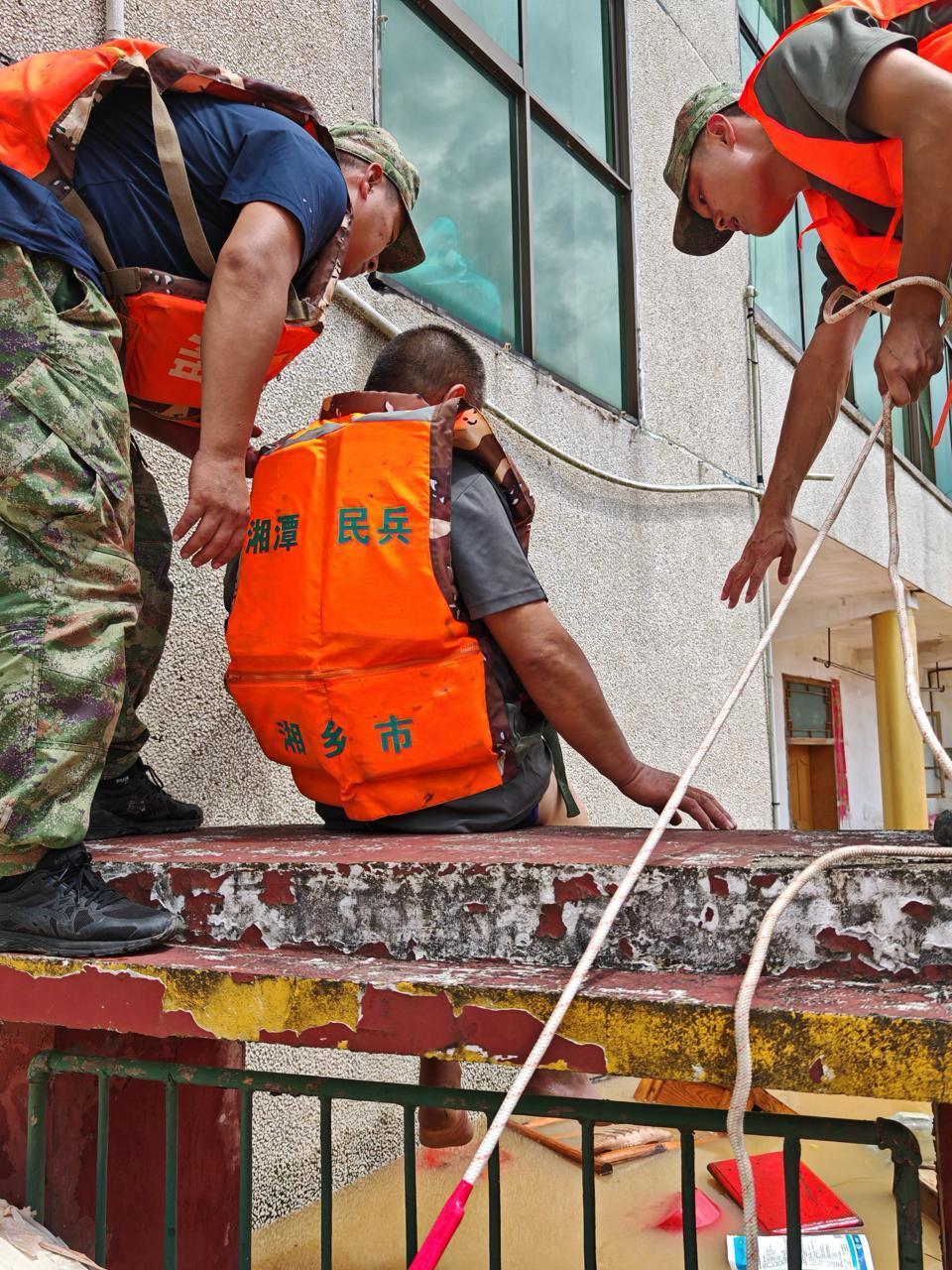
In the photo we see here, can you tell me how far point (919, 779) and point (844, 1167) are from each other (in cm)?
673

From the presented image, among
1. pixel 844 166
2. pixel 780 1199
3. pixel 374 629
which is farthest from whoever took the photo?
pixel 780 1199

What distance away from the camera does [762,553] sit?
7.92ft

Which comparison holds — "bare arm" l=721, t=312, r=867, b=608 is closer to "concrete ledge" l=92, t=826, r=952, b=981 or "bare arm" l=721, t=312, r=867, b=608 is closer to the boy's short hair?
the boy's short hair

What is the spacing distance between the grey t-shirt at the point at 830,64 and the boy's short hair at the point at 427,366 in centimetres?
87

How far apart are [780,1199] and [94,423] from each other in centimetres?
239

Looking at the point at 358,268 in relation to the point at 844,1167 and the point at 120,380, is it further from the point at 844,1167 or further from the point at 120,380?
the point at 844,1167

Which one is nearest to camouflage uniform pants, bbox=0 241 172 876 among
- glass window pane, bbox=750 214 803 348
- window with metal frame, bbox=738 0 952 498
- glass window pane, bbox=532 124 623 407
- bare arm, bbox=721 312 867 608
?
bare arm, bbox=721 312 867 608

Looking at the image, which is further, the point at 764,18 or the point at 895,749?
the point at 895,749

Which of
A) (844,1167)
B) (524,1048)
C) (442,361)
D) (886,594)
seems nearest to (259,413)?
(442,361)

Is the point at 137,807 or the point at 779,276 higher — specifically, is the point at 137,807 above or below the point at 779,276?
below

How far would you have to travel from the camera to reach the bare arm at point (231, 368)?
169 cm

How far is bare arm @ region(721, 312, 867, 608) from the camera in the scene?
2303 millimetres

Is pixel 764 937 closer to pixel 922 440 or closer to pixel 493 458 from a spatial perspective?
pixel 493 458

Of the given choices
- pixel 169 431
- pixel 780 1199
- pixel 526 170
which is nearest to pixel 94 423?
pixel 169 431
